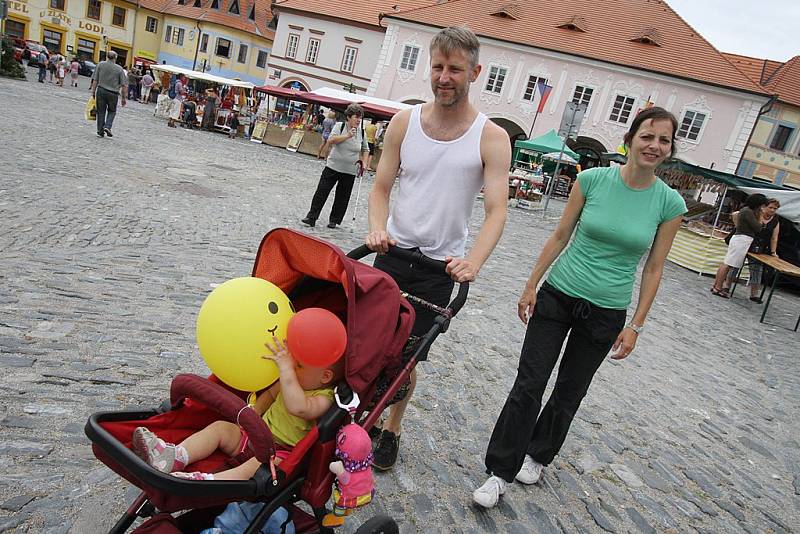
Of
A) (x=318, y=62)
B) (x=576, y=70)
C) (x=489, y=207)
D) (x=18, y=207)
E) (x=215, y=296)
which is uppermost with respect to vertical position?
(x=576, y=70)

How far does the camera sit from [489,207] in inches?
110

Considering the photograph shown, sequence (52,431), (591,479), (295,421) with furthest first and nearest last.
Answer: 1. (591,479)
2. (52,431)
3. (295,421)

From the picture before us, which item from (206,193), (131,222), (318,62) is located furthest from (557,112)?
(131,222)

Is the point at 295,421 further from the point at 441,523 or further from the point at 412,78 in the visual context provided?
the point at 412,78

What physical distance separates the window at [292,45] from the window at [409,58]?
1206 centimetres

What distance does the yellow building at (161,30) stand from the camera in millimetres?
51281

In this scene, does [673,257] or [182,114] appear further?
[182,114]

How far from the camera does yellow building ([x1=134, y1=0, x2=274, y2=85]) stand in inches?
2051

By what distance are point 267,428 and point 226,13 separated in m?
58.4

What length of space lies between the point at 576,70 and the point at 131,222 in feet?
109

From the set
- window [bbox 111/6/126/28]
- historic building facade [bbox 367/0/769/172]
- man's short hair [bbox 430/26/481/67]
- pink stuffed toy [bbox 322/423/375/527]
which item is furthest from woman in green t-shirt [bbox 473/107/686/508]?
window [bbox 111/6/126/28]

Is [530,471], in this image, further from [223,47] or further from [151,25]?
[151,25]

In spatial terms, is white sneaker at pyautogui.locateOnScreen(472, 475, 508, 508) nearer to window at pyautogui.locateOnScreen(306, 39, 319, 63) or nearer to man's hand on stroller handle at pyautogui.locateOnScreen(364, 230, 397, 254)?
man's hand on stroller handle at pyautogui.locateOnScreen(364, 230, 397, 254)

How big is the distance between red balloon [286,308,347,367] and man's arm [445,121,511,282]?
98 centimetres
